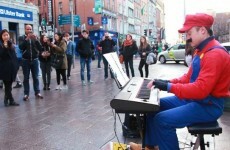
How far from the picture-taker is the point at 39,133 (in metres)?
5.34

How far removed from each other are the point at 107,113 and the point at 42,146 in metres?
2.20

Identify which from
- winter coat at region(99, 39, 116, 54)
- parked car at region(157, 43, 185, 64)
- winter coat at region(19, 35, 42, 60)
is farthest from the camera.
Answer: parked car at region(157, 43, 185, 64)

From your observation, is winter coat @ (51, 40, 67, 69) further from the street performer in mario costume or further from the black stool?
the black stool

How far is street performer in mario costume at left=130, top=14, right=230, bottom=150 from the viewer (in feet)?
9.55

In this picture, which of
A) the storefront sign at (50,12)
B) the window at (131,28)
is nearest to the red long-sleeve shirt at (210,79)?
the storefront sign at (50,12)

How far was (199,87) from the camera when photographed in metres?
2.90

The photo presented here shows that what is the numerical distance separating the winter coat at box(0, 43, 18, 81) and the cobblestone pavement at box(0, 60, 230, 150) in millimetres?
736

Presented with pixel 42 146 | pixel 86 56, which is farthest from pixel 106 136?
pixel 86 56

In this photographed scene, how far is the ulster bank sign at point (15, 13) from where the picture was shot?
21.6 m

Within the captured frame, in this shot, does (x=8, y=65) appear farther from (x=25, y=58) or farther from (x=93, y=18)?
(x=93, y=18)

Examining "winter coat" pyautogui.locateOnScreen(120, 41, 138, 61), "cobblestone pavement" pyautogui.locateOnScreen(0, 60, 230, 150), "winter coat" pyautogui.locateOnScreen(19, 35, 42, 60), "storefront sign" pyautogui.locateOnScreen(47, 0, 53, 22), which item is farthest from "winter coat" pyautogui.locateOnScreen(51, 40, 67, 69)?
"storefront sign" pyautogui.locateOnScreen(47, 0, 53, 22)

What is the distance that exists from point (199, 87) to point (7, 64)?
226 inches

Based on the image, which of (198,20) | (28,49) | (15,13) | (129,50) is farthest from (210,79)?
(15,13)

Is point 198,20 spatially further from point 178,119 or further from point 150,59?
point 150,59
